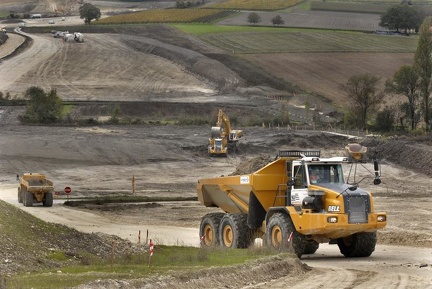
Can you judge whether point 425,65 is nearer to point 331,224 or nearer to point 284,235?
point 284,235

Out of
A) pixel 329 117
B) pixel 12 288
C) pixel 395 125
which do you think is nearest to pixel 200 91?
pixel 329 117

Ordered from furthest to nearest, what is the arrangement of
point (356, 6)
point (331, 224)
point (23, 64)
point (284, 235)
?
point (356, 6) < point (23, 64) < point (284, 235) < point (331, 224)

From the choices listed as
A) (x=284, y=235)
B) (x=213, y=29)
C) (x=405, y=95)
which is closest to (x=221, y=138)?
(x=405, y=95)

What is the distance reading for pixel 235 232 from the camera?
3275cm

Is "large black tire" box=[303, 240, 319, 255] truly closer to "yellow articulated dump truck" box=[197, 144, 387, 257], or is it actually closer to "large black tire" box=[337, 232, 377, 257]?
"yellow articulated dump truck" box=[197, 144, 387, 257]

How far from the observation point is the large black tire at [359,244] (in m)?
31.5

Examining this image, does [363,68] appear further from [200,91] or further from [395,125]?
[395,125]

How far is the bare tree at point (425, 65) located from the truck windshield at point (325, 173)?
60.8 meters

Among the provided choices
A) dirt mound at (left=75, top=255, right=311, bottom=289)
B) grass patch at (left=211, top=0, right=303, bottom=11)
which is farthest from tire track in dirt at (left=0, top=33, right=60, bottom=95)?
dirt mound at (left=75, top=255, right=311, bottom=289)

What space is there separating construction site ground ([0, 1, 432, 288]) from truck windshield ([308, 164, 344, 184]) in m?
2.42

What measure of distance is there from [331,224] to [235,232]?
402cm

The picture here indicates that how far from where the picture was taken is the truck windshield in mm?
31117

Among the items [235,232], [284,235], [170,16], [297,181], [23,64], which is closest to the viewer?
[284,235]

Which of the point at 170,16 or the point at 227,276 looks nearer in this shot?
the point at 227,276
